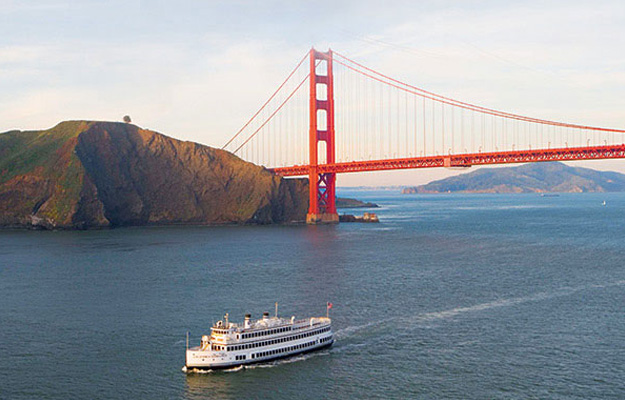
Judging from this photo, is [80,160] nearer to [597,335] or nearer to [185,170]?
[185,170]

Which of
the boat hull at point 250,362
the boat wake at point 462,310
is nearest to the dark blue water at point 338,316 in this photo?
the boat wake at point 462,310

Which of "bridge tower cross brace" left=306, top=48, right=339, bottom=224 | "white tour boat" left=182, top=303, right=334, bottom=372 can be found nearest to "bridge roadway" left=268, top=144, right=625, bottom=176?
"bridge tower cross brace" left=306, top=48, right=339, bottom=224

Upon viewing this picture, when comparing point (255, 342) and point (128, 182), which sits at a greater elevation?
point (128, 182)

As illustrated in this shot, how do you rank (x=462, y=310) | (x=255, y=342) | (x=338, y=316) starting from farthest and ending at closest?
(x=462, y=310), (x=338, y=316), (x=255, y=342)

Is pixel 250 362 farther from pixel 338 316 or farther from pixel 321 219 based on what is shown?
pixel 321 219

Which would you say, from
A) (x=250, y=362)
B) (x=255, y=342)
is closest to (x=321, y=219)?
(x=255, y=342)

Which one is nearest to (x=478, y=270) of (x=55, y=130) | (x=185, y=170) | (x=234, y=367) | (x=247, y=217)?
(x=234, y=367)
